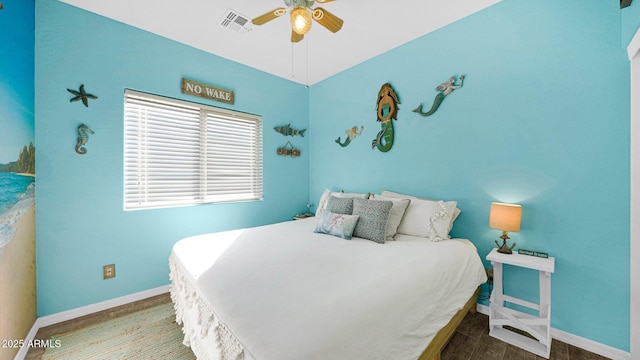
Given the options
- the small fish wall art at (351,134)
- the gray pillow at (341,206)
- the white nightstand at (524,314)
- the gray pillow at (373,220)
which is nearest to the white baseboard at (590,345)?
the white nightstand at (524,314)

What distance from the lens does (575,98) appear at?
179cm

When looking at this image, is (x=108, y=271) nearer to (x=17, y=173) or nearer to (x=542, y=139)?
(x=17, y=173)

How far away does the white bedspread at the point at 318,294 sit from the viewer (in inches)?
37.0

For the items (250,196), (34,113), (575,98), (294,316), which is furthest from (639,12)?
(34,113)

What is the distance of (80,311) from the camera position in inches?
84.9

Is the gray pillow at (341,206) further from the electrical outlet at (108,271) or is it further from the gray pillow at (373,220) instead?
the electrical outlet at (108,271)

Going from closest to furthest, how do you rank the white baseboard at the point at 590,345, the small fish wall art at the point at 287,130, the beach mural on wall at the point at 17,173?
1. the beach mural on wall at the point at 17,173
2. the white baseboard at the point at 590,345
3. the small fish wall art at the point at 287,130

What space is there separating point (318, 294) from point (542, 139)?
211cm

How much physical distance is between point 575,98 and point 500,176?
0.73 meters

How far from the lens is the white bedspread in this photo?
939 millimetres

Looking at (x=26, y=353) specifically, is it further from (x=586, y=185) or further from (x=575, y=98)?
(x=575, y=98)

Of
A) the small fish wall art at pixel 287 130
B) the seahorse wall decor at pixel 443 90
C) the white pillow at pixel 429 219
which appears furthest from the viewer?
the small fish wall art at pixel 287 130

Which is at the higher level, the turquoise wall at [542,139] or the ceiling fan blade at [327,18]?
the ceiling fan blade at [327,18]

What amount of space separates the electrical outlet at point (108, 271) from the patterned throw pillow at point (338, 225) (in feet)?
6.45
